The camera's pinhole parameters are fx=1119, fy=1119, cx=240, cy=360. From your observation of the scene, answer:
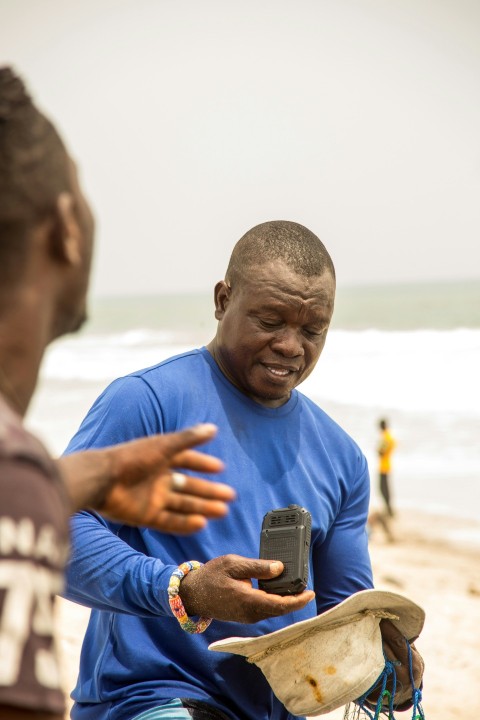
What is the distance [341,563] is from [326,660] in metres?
0.47

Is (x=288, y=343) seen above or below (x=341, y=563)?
above

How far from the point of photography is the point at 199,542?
319 centimetres

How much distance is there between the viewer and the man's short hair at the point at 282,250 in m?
3.50

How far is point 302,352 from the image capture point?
3441 millimetres

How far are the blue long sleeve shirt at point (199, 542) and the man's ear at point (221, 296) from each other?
167 millimetres

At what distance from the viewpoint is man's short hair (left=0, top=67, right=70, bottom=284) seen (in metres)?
1.64

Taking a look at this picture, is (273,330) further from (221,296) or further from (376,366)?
(376,366)

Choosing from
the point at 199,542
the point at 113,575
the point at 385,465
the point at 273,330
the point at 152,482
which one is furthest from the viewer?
the point at 385,465

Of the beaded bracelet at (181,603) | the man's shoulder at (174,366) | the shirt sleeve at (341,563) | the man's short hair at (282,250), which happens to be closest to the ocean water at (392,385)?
the man's shoulder at (174,366)

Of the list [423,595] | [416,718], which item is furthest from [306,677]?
[423,595]

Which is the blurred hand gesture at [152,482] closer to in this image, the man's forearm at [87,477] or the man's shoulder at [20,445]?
the man's forearm at [87,477]

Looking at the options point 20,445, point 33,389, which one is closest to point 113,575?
point 33,389

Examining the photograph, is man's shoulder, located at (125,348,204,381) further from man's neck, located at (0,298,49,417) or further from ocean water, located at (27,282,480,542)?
man's neck, located at (0,298,49,417)

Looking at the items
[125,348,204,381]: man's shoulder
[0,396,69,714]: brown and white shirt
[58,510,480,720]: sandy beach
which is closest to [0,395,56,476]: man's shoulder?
[0,396,69,714]: brown and white shirt
